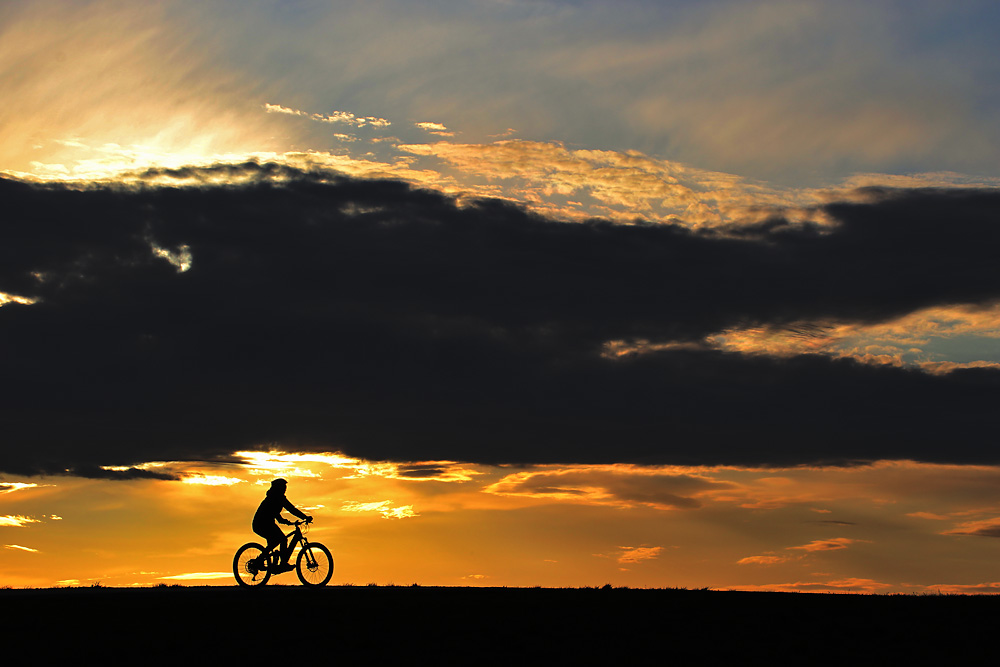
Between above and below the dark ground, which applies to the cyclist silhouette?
above

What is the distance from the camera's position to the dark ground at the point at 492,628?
55.1 ft

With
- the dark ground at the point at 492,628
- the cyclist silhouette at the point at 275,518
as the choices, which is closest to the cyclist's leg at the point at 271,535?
the cyclist silhouette at the point at 275,518

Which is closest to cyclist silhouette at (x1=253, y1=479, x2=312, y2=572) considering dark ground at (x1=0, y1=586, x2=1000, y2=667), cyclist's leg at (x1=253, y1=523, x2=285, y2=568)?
cyclist's leg at (x1=253, y1=523, x2=285, y2=568)

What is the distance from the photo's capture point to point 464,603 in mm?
20906

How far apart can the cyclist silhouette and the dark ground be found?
1.39 m

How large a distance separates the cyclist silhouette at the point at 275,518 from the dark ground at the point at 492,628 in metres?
1.39

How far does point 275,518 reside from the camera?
78.5 ft

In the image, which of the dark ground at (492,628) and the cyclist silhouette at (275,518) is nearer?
the dark ground at (492,628)

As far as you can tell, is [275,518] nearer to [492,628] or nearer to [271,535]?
[271,535]

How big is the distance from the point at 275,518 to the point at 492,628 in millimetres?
7822

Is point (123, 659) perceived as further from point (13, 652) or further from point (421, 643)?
point (421, 643)

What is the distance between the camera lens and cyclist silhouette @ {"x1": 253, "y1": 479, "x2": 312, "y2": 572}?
2383 centimetres

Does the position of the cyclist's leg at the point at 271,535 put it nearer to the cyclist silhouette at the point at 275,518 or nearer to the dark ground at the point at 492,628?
the cyclist silhouette at the point at 275,518

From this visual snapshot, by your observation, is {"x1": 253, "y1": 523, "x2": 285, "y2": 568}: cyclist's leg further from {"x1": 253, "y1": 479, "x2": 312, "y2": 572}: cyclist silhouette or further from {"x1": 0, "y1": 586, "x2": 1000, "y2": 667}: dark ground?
{"x1": 0, "y1": 586, "x2": 1000, "y2": 667}: dark ground
